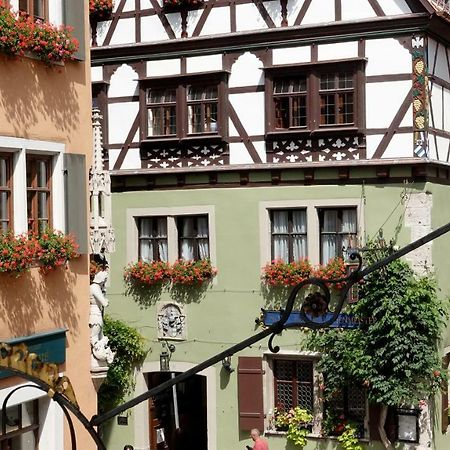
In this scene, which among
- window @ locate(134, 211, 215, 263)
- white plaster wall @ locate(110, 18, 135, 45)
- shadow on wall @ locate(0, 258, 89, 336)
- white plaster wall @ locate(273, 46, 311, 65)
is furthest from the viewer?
white plaster wall @ locate(110, 18, 135, 45)

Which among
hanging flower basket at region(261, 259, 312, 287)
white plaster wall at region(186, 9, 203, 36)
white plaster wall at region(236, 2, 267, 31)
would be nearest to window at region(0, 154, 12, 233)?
hanging flower basket at region(261, 259, 312, 287)

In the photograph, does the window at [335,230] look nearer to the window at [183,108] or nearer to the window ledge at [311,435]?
the window at [183,108]

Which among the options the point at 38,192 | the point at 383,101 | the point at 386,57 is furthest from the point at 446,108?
the point at 38,192

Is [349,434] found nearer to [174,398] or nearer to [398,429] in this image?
[398,429]

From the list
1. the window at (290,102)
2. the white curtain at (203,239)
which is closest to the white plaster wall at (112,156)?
the white curtain at (203,239)

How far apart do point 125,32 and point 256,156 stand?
3469 mm

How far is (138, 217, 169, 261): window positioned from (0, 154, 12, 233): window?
28.5 feet

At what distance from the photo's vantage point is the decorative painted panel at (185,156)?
18.4 metres

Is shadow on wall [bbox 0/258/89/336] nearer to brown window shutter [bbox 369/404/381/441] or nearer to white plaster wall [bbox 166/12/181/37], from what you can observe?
brown window shutter [bbox 369/404/381/441]

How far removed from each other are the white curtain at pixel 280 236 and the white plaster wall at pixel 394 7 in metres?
3.77

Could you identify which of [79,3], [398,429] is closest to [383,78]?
[398,429]

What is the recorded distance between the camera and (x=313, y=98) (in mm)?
17453

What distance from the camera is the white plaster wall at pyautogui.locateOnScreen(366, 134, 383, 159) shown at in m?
17.0

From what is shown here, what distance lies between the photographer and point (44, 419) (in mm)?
10844
